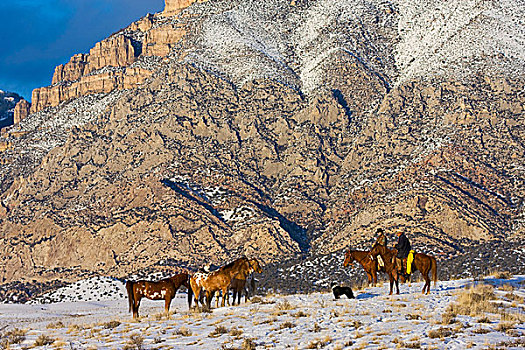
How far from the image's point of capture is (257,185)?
3595 inches

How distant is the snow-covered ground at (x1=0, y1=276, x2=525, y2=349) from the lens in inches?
571

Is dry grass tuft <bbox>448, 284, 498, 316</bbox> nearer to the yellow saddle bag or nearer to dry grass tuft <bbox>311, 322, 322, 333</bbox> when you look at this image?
the yellow saddle bag

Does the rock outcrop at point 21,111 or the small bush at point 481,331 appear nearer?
the small bush at point 481,331

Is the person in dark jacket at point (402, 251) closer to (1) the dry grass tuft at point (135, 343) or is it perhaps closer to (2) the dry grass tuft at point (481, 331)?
(2) the dry grass tuft at point (481, 331)

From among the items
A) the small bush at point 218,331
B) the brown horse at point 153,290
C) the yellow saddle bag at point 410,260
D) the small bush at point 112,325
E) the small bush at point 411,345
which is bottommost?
the small bush at point 411,345

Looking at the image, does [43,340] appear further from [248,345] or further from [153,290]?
[248,345]

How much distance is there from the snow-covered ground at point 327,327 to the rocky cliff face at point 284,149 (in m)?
46.7

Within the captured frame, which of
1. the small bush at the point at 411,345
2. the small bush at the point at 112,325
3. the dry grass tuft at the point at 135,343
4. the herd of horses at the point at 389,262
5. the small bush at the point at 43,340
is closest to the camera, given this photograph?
the small bush at the point at 411,345

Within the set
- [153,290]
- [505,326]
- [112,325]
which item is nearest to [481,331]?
[505,326]

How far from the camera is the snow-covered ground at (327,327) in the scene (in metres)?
14.5

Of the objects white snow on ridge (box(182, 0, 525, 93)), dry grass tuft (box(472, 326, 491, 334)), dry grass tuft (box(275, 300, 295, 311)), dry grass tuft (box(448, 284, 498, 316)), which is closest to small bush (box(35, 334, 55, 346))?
dry grass tuft (box(275, 300, 295, 311))

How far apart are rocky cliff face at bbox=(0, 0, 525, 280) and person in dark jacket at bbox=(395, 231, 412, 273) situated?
45133 millimetres

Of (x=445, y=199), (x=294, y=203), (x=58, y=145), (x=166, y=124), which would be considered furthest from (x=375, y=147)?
(x=58, y=145)

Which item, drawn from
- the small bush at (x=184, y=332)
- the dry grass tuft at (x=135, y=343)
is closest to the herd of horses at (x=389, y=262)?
the small bush at (x=184, y=332)
